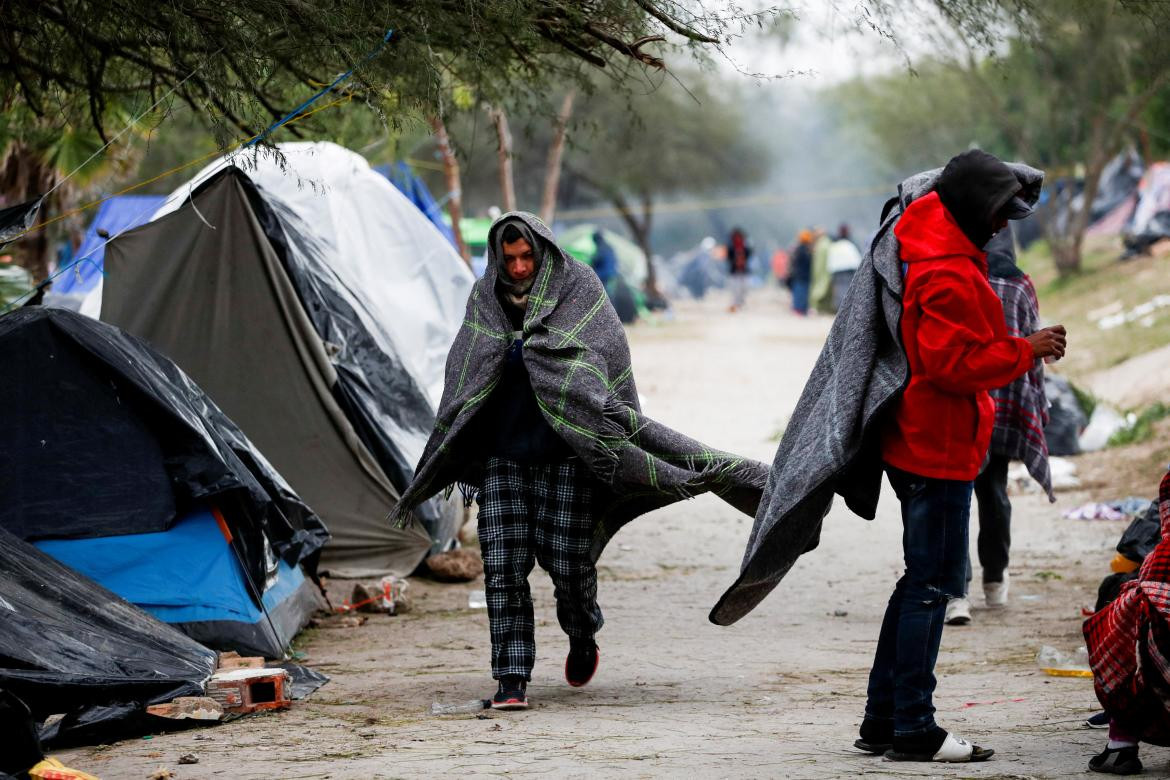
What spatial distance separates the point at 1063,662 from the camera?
5.67 metres

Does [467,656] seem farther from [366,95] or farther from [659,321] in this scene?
[659,321]

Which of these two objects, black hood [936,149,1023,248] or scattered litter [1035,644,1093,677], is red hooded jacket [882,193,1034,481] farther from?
scattered litter [1035,644,1093,677]

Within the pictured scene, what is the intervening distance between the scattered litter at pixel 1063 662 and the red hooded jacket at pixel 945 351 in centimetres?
180

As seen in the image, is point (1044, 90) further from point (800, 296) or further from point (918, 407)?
→ point (918, 407)

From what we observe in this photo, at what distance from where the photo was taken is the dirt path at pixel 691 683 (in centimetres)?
424

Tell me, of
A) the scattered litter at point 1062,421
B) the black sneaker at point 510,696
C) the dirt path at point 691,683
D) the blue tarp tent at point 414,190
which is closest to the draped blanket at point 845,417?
the dirt path at point 691,683

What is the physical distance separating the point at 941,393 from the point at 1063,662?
83.8 inches

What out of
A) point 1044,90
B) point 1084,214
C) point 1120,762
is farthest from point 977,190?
point 1044,90

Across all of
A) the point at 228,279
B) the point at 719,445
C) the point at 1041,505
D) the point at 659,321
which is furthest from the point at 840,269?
the point at 228,279

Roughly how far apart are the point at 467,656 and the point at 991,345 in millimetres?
3109

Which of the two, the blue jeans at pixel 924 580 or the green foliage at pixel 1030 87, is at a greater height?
the green foliage at pixel 1030 87

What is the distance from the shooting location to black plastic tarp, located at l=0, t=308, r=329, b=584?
5.68m

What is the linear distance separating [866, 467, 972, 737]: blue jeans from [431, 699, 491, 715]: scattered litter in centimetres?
158

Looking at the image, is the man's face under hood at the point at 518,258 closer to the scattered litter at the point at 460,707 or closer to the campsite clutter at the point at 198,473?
the campsite clutter at the point at 198,473
